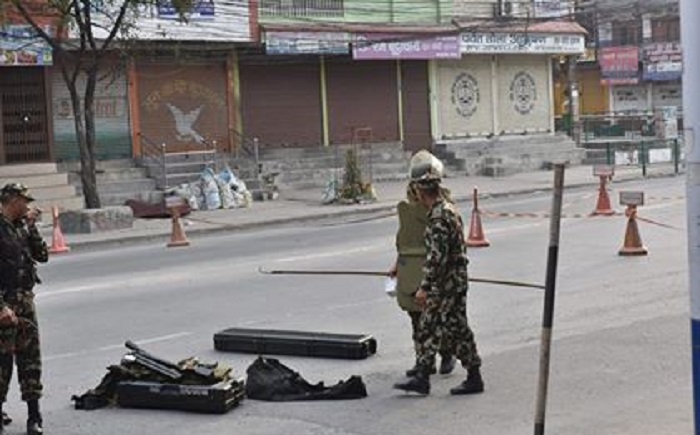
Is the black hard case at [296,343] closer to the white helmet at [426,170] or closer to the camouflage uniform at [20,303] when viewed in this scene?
the white helmet at [426,170]

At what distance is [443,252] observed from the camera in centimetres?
765

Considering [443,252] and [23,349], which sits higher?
[443,252]

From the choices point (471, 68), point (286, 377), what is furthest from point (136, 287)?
point (471, 68)

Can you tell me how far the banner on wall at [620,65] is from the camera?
72.6 metres

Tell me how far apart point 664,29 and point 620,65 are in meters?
3.53

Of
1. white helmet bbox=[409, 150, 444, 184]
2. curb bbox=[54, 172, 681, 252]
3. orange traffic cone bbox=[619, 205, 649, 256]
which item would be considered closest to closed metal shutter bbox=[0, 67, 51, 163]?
curb bbox=[54, 172, 681, 252]

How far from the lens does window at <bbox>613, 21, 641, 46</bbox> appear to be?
75.1 meters

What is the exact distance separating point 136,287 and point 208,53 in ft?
61.9

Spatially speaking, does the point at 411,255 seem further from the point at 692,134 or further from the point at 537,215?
the point at 537,215

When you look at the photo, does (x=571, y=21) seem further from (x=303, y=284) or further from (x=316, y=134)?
(x=303, y=284)

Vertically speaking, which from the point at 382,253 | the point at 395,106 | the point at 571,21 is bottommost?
the point at 382,253

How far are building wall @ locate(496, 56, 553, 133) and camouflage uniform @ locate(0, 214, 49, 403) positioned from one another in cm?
3453

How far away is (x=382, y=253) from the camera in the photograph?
17.2 m

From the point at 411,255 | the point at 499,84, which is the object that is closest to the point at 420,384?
the point at 411,255
